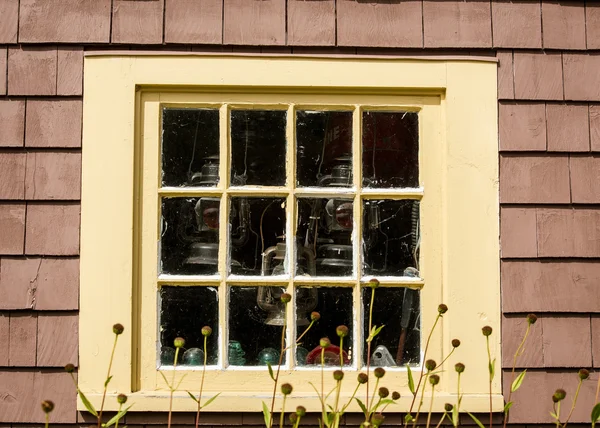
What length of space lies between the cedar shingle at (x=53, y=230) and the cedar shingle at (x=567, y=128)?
5.93 feet

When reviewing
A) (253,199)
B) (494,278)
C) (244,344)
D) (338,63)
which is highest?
(338,63)

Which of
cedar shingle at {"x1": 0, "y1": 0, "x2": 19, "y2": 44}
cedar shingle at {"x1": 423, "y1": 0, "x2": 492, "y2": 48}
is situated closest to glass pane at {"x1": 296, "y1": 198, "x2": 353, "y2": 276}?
cedar shingle at {"x1": 423, "y1": 0, "x2": 492, "y2": 48}

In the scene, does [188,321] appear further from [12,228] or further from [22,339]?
[12,228]

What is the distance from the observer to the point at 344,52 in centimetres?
275

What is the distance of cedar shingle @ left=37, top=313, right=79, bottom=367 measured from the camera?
264 cm

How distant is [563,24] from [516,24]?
7.2 inches

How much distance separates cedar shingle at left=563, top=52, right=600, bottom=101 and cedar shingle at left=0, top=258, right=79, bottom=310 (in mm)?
1982

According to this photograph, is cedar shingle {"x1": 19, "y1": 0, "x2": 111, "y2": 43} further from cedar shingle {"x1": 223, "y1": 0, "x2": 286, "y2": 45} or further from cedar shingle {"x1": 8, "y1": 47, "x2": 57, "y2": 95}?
cedar shingle {"x1": 223, "y1": 0, "x2": 286, "y2": 45}

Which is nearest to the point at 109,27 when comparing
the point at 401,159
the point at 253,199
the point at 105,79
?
the point at 105,79

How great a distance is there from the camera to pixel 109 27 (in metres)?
2.73

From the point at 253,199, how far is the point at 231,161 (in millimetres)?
169

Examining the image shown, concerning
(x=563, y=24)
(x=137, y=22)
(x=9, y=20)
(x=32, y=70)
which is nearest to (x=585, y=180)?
(x=563, y=24)

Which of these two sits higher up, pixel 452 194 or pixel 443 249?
pixel 452 194

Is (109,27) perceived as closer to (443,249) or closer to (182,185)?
(182,185)
